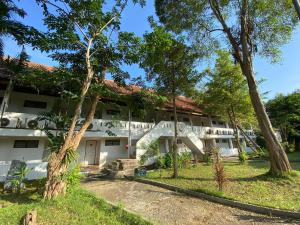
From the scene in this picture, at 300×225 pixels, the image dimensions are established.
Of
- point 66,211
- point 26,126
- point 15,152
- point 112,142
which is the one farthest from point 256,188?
point 15,152

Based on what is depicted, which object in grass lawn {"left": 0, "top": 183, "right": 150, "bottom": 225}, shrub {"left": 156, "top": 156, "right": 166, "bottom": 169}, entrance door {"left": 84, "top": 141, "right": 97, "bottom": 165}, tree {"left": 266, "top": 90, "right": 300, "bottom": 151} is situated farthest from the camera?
tree {"left": 266, "top": 90, "right": 300, "bottom": 151}

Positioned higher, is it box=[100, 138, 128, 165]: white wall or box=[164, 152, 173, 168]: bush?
box=[100, 138, 128, 165]: white wall

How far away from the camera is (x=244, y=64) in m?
13.2

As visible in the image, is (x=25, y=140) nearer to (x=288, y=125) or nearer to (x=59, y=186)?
(x=59, y=186)

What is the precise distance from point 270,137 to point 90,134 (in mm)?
11842

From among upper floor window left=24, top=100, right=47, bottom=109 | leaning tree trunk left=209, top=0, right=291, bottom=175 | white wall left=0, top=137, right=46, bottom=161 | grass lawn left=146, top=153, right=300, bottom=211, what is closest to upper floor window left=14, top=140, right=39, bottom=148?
white wall left=0, top=137, right=46, bottom=161

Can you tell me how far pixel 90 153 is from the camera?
17781 mm

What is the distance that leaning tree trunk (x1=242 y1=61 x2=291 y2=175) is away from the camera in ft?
37.4

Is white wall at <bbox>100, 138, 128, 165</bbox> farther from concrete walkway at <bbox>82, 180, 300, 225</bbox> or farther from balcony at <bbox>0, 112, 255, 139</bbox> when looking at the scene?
concrete walkway at <bbox>82, 180, 300, 225</bbox>

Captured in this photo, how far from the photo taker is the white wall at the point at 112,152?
693 inches

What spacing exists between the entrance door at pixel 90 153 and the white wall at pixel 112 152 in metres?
0.86

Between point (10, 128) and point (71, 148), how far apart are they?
6.38 meters

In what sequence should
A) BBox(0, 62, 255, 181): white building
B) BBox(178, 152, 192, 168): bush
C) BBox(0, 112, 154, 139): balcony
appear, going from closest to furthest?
BBox(0, 112, 154, 139): balcony, BBox(0, 62, 255, 181): white building, BBox(178, 152, 192, 168): bush

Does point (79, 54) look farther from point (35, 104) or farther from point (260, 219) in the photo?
point (260, 219)
